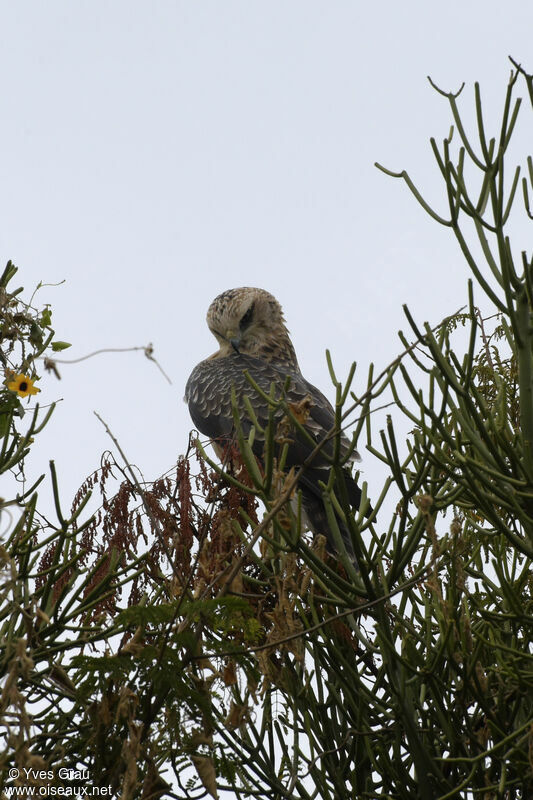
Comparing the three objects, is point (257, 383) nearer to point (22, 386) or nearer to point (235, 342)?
point (235, 342)

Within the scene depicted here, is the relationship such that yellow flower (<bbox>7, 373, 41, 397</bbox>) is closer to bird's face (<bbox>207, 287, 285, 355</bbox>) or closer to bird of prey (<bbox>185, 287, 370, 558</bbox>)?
bird of prey (<bbox>185, 287, 370, 558</bbox>)

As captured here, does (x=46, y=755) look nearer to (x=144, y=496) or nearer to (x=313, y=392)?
(x=144, y=496)

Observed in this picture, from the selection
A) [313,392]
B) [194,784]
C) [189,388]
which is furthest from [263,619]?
[189,388]

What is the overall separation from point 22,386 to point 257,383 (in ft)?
16.5

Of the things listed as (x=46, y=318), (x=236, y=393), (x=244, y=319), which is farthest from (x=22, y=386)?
(x=244, y=319)

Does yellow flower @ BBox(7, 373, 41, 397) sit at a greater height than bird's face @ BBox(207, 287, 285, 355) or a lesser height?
lesser

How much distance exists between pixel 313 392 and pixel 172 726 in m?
5.40

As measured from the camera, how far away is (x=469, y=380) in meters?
3.57

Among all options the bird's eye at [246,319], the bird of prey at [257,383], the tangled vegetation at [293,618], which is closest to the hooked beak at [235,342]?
the bird of prey at [257,383]

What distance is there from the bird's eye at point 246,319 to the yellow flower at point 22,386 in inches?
247

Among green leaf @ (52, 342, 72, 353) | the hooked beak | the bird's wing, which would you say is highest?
the hooked beak

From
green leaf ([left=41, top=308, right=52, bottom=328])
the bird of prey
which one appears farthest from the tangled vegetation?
the bird of prey

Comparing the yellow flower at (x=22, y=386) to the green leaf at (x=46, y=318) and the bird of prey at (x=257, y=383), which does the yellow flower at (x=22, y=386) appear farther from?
the bird of prey at (x=257, y=383)

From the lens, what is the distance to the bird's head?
9.66 metres
